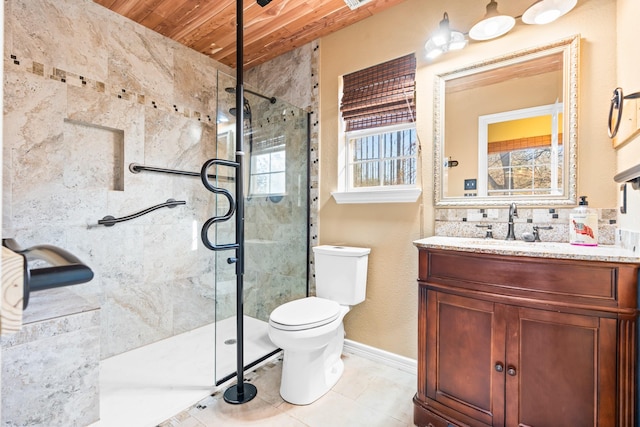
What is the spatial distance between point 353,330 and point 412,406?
A: 699 millimetres

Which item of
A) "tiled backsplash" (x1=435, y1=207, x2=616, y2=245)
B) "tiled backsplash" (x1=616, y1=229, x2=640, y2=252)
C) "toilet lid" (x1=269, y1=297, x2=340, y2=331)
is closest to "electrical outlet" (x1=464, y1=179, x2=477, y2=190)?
"tiled backsplash" (x1=435, y1=207, x2=616, y2=245)

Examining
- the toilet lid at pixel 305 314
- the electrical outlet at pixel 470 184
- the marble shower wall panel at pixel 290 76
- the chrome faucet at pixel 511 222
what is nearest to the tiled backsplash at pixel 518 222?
the chrome faucet at pixel 511 222

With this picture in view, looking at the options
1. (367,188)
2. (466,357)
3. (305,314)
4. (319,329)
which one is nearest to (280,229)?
(367,188)

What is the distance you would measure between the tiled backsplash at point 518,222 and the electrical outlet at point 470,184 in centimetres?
13

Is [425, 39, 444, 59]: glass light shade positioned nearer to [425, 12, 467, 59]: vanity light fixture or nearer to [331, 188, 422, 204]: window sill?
[425, 12, 467, 59]: vanity light fixture

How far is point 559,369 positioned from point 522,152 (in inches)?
43.3

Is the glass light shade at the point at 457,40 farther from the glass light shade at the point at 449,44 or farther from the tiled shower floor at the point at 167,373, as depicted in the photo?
the tiled shower floor at the point at 167,373

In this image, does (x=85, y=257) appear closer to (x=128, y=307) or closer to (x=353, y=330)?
(x=128, y=307)

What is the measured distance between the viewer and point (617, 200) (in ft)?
5.00

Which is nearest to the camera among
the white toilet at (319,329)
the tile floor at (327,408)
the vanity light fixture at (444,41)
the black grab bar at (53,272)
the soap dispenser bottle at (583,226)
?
the black grab bar at (53,272)

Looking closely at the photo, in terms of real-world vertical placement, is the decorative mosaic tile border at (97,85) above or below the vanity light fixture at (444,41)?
below

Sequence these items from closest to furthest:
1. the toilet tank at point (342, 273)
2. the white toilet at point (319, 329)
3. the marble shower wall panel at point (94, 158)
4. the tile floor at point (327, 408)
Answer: the tile floor at point (327, 408), the white toilet at point (319, 329), the marble shower wall panel at point (94, 158), the toilet tank at point (342, 273)

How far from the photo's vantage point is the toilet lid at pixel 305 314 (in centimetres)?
172

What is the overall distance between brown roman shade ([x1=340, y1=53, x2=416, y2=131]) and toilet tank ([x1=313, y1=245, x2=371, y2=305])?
3.08ft
